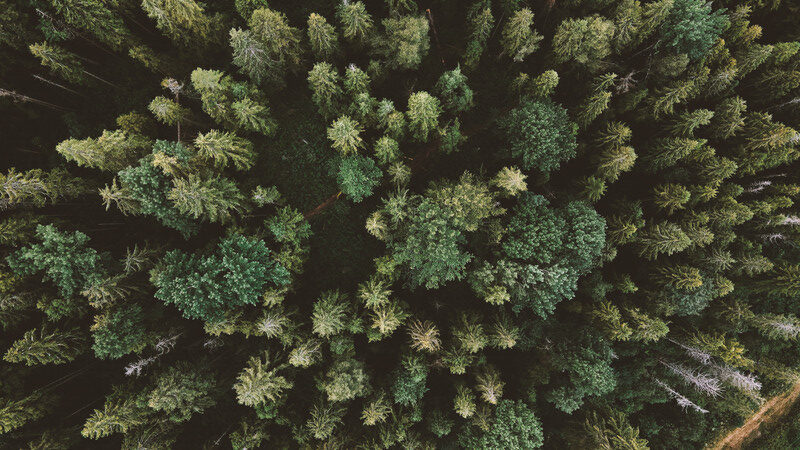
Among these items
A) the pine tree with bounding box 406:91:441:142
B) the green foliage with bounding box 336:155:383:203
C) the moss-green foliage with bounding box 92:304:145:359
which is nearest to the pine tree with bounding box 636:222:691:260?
the pine tree with bounding box 406:91:441:142

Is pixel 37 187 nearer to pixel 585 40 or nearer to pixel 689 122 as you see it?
pixel 585 40

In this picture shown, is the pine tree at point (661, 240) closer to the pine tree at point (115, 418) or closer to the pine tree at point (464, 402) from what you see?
the pine tree at point (464, 402)

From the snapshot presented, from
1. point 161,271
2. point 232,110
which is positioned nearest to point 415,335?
point 161,271

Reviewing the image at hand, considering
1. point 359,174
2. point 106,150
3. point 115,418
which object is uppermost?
point 359,174

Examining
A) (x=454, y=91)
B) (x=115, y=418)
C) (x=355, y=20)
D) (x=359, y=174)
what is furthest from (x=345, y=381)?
(x=355, y=20)

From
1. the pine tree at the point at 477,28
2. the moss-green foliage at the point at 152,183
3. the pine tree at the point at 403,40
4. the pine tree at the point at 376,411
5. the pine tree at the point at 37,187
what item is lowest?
the pine tree at the point at 376,411

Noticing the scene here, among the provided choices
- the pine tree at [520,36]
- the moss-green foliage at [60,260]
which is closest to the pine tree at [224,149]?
the moss-green foliage at [60,260]

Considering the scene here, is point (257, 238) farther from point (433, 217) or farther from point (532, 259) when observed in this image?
point (532, 259)
